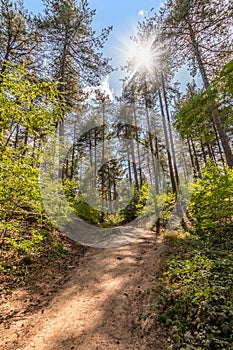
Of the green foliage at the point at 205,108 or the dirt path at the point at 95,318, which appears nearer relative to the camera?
the dirt path at the point at 95,318

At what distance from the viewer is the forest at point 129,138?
11.5 feet

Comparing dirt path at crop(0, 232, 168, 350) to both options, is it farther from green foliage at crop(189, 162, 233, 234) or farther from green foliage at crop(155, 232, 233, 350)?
green foliage at crop(189, 162, 233, 234)

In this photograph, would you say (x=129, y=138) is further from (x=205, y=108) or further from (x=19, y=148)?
(x=19, y=148)

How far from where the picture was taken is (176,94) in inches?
645

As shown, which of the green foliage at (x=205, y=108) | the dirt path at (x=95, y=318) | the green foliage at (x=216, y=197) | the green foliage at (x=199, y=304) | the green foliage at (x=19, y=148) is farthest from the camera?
the green foliage at (x=216, y=197)

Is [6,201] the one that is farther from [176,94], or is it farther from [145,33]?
[176,94]

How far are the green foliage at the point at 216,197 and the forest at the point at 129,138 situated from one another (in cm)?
4

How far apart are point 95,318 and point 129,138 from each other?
18.3 meters

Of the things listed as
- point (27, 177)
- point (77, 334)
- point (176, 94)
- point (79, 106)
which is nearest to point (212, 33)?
point (176, 94)

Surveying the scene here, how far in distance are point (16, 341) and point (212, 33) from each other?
14279mm

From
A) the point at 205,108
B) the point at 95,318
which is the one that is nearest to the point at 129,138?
the point at 205,108

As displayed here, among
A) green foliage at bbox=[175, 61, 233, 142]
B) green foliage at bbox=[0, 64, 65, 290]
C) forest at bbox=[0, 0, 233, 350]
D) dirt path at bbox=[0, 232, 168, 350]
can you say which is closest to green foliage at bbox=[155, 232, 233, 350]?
forest at bbox=[0, 0, 233, 350]

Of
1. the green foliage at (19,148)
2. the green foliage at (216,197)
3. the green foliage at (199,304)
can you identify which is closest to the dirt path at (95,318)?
the green foliage at (199,304)

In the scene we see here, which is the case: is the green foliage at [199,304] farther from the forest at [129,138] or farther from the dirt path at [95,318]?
the dirt path at [95,318]
